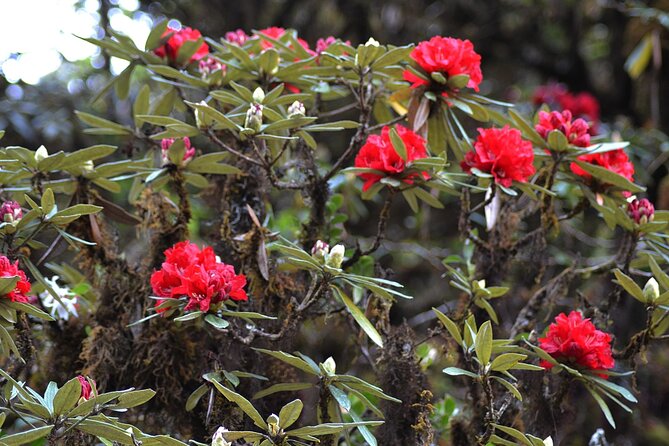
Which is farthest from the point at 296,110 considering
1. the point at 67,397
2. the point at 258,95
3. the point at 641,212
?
the point at 641,212

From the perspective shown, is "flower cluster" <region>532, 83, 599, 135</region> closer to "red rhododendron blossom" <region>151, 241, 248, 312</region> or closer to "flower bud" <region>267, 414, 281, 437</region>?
"red rhododendron blossom" <region>151, 241, 248, 312</region>

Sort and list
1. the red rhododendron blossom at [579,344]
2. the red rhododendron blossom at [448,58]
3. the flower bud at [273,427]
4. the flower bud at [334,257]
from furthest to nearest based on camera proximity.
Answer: the red rhododendron blossom at [448,58], the red rhododendron blossom at [579,344], the flower bud at [334,257], the flower bud at [273,427]

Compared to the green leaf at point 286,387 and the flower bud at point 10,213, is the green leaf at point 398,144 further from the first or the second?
the flower bud at point 10,213

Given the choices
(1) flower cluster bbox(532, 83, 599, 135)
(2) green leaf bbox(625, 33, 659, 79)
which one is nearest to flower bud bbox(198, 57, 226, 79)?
(2) green leaf bbox(625, 33, 659, 79)

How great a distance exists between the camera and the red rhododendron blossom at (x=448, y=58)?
4.66 ft

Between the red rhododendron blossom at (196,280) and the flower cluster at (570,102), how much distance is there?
7.13 feet

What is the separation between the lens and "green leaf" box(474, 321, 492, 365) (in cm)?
114

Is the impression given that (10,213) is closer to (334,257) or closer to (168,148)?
(168,148)

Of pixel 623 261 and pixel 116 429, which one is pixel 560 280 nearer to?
pixel 623 261

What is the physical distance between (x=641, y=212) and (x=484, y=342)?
0.56m

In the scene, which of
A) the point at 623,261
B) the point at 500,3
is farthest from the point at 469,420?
the point at 500,3

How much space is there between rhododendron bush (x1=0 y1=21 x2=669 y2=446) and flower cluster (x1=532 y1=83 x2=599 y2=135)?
1502 mm

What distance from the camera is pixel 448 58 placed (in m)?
1.42

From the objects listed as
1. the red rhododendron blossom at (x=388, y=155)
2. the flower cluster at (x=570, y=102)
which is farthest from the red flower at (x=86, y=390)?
the flower cluster at (x=570, y=102)
